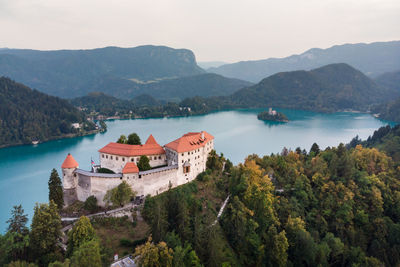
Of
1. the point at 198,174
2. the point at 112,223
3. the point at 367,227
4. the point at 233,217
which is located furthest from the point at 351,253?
the point at 112,223

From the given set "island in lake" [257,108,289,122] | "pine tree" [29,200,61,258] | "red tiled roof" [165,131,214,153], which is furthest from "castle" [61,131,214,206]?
"island in lake" [257,108,289,122]

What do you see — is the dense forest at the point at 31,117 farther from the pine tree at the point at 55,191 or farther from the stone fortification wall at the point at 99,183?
the stone fortification wall at the point at 99,183

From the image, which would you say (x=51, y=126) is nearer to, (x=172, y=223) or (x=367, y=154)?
(x=172, y=223)

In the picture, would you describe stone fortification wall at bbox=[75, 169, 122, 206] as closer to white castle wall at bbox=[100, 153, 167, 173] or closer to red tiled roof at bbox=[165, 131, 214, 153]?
white castle wall at bbox=[100, 153, 167, 173]

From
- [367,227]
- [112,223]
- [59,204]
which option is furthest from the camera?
[367,227]

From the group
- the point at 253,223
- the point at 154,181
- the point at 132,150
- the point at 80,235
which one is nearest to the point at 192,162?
the point at 154,181

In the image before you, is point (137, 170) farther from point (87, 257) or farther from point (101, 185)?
point (87, 257)
